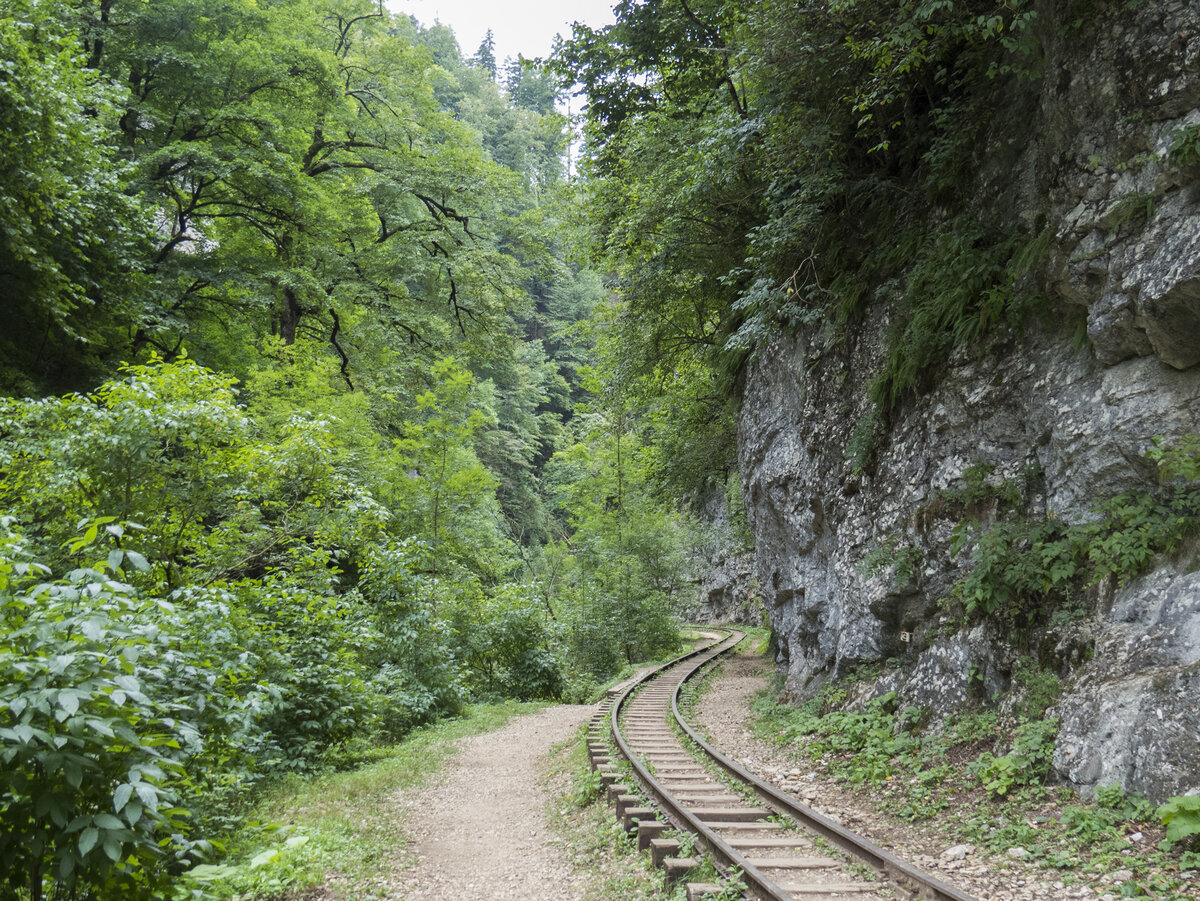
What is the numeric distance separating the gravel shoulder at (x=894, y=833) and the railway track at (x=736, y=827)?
32 centimetres

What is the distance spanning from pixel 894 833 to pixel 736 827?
1.37 meters

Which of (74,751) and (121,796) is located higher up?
(74,751)

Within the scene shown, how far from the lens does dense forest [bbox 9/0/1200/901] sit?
13.8ft

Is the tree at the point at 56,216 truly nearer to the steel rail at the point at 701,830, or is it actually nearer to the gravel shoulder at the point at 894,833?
the steel rail at the point at 701,830

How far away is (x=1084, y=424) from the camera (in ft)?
21.5

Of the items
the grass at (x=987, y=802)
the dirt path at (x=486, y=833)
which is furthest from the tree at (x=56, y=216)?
the grass at (x=987, y=802)

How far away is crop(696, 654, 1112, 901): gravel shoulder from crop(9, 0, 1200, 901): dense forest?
2.63 metres

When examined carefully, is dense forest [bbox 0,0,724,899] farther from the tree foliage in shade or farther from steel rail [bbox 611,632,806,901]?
steel rail [bbox 611,632,806,901]

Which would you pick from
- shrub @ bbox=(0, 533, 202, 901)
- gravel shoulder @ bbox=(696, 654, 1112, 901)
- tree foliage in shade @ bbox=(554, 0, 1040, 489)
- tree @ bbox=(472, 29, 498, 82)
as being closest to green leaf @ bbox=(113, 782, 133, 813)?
shrub @ bbox=(0, 533, 202, 901)

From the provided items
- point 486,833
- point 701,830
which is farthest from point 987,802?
point 486,833

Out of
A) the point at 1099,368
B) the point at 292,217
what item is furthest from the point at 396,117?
the point at 1099,368

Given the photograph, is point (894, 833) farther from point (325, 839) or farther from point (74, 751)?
point (74, 751)

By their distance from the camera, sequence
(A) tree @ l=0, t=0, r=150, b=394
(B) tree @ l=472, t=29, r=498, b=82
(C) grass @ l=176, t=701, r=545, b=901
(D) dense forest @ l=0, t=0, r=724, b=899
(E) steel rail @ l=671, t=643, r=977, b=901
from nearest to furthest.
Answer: (D) dense forest @ l=0, t=0, r=724, b=899 < (E) steel rail @ l=671, t=643, r=977, b=901 < (C) grass @ l=176, t=701, r=545, b=901 < (A) tree @ l=0, t=0, r=150, b=394 < (B) tree @ l=472, t=29, r=498, b=82

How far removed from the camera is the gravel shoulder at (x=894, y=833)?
14.9 feet
